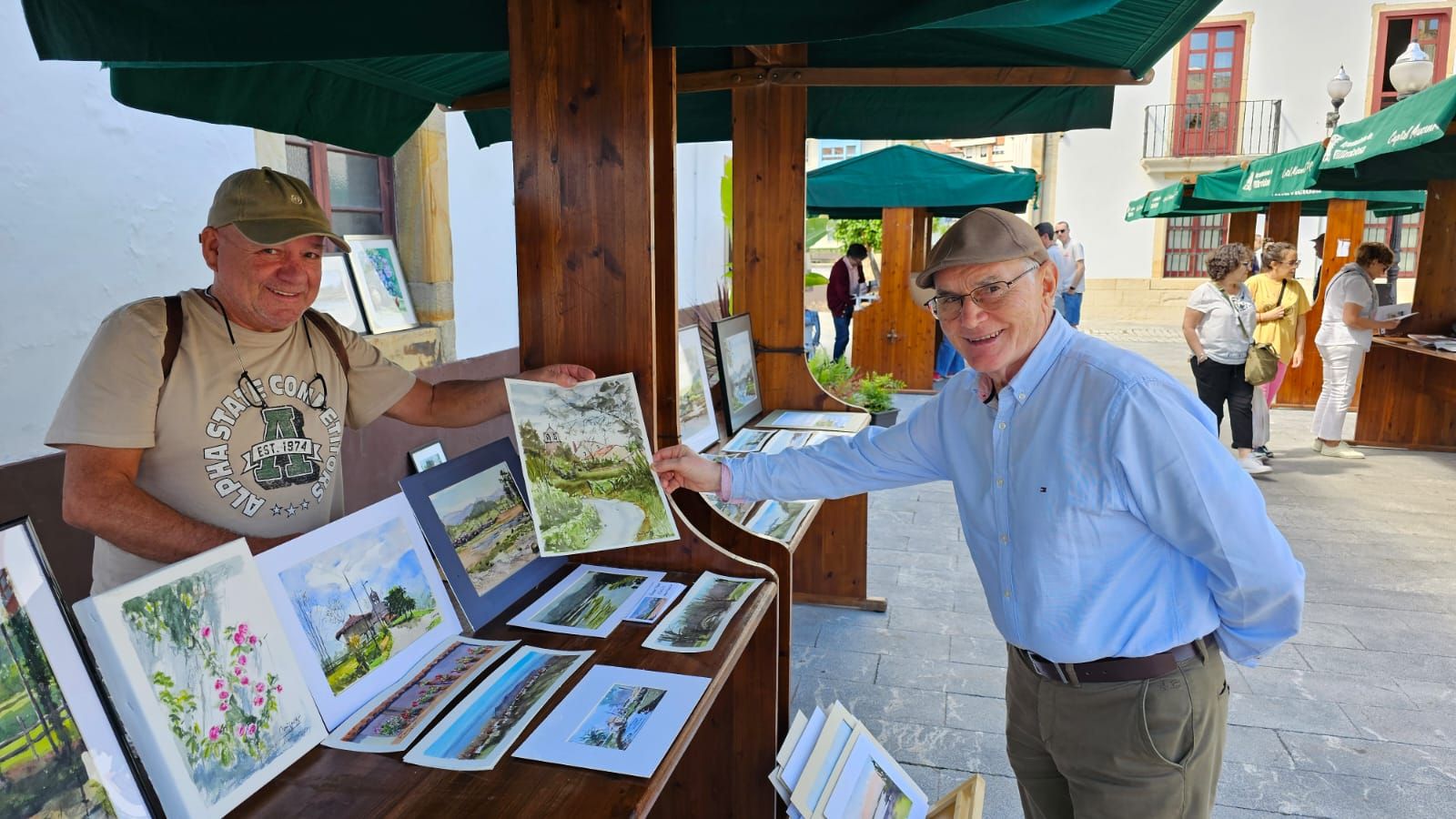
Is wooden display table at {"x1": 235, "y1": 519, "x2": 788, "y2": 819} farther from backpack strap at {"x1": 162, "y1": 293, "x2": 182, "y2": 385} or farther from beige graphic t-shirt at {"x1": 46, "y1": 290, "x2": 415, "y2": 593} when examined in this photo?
backpack strap at {"x1": 162, "y1": 293, "x2": 182, "y2": 385}

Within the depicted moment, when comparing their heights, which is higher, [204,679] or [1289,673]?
[204,679]

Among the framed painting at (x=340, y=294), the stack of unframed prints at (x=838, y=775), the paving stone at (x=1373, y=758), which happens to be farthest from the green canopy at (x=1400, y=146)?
the framed painting at (x=340, y=294)

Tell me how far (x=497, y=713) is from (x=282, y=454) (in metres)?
0.89

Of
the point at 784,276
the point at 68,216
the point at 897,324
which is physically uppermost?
the point at 68,216

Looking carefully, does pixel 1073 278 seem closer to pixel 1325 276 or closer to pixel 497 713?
pixel 1325 276

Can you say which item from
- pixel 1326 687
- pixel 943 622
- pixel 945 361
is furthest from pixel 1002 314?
pixel 945 361

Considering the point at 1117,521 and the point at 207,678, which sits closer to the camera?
the point at 207,678

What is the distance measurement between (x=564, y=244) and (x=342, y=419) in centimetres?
70

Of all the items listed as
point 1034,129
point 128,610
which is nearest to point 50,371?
point 128,610

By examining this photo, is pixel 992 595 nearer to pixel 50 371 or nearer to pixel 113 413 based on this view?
pixel 113 413

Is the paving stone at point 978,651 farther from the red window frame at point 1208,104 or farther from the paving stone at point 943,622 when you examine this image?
the red window frame at point 1208,104

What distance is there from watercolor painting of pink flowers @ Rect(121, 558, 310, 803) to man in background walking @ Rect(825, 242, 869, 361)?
34.1 feet

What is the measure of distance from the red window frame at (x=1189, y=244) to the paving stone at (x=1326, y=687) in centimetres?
2088

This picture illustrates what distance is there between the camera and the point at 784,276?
4391 mm
